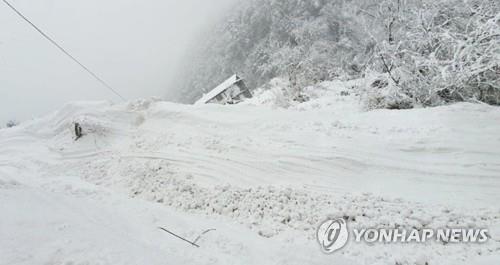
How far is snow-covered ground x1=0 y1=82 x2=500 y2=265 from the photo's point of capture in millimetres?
3570

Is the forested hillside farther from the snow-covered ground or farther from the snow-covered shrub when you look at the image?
the snow-covered ground

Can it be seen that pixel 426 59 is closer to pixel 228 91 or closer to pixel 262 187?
pixel 262 187

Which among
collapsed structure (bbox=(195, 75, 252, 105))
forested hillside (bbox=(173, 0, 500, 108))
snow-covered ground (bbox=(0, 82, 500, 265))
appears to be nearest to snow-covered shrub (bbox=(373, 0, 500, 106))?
forested hillside (bbox=(173, 0, 500, 108))

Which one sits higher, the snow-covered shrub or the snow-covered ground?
the snow-covered shrub

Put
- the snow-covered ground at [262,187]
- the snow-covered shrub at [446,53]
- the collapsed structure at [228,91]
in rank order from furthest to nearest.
Answer: the collapsed structure at [228,91] → the snow-covered shrub at [446,53] → the snow-covered ground at [262,187]

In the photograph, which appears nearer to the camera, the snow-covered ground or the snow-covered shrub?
the snow-covered ground

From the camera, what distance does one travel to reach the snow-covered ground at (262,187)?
3570 millimetres

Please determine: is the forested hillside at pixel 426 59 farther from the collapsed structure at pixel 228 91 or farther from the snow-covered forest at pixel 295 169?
the collapsed structure at pixel 228 91

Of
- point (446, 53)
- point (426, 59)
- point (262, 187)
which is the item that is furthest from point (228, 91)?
point (262, 187)

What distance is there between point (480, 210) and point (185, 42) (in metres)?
59.0

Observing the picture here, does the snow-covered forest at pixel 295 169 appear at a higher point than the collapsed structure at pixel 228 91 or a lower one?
lower

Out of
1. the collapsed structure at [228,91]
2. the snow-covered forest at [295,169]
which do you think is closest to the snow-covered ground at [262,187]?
the snow-covered forest at [295,169]

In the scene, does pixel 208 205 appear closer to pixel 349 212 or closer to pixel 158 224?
pixel 158 224

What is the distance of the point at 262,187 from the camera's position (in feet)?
16.7
